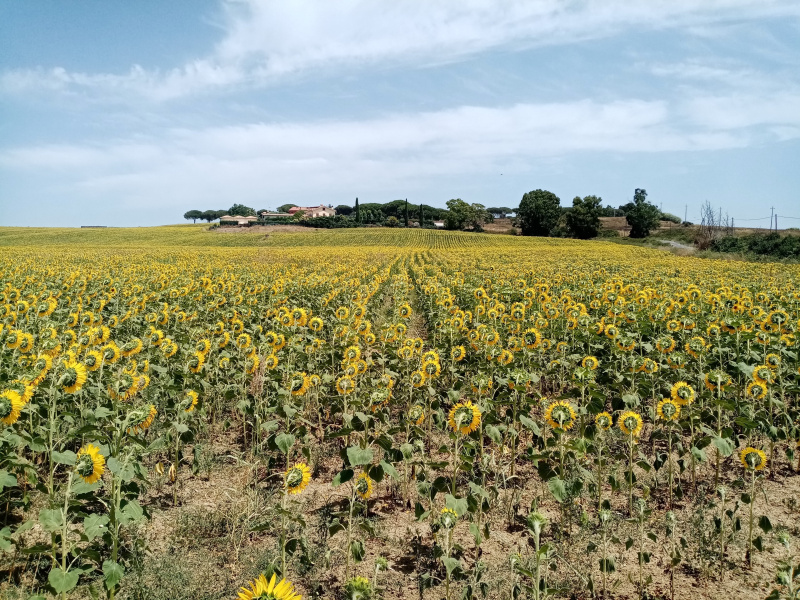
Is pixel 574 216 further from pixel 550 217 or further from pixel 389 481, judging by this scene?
pixel 389 481

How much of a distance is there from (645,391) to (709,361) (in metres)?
1.38

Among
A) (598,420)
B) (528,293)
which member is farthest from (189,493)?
(528,293)

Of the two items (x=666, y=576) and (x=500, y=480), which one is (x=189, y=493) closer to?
(x=500, y=480)

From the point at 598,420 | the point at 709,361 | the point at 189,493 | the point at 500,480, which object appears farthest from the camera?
the point at 709,361

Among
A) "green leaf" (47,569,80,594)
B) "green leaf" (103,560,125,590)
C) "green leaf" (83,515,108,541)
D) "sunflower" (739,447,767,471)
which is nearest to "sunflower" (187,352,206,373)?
"green leaf" (83,515,108,541)

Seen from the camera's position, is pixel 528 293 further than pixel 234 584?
Yes

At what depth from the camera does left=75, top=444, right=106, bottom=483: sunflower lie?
2980 mm

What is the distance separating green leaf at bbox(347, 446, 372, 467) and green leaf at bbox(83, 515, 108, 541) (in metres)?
1.57

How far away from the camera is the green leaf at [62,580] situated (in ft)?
8.46

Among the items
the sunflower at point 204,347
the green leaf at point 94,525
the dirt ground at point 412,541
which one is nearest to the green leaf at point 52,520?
the green leaf at point 94,525

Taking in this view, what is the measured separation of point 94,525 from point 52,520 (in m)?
0.23

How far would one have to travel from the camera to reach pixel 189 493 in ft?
15.7

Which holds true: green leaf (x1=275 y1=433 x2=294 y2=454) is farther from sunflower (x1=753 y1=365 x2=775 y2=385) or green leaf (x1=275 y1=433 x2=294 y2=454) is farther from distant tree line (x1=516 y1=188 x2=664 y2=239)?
distant tree line (x1=516 y1=188 x2=664 y2=239)

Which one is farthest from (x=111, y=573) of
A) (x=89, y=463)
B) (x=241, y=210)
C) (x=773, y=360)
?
(x=241, y=210)
